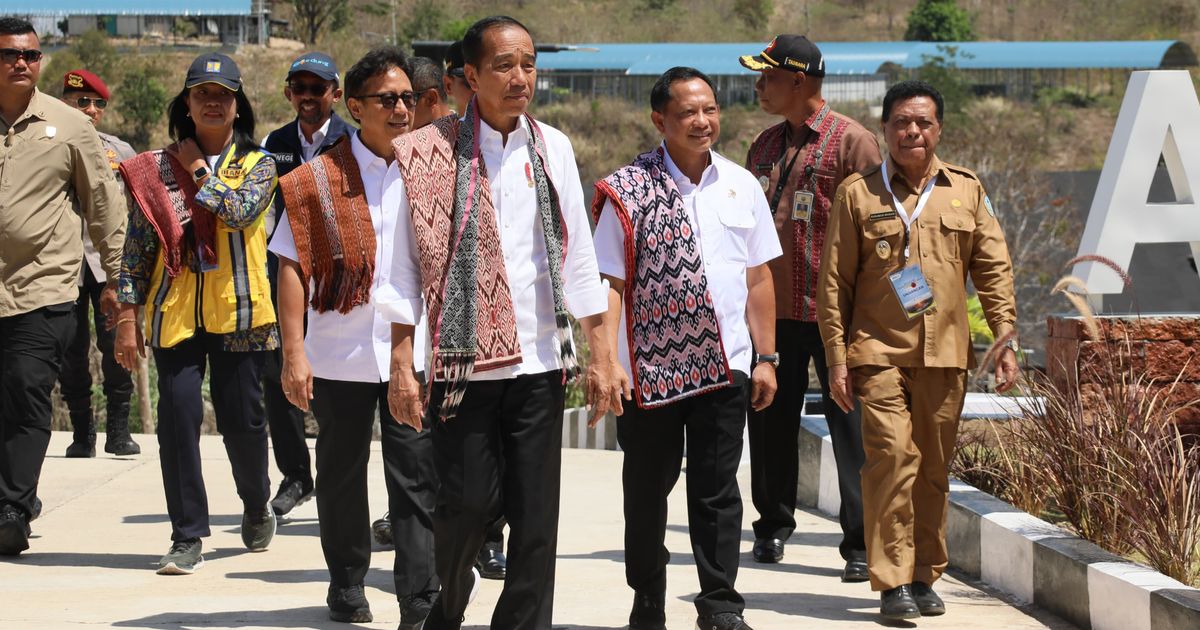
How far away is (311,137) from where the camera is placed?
7281mm

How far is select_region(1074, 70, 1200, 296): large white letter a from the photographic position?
27.9 ft

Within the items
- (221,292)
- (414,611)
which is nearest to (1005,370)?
(414,611)

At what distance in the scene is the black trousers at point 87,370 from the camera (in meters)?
9.59

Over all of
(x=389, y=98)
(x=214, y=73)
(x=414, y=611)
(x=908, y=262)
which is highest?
(x=214, y=73)

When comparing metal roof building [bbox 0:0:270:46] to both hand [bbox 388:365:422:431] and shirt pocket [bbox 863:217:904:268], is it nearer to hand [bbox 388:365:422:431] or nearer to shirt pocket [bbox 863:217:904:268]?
shirt pocket [bbox 863:217:904:268]

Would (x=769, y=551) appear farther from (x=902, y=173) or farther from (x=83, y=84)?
(x=83, y=84)

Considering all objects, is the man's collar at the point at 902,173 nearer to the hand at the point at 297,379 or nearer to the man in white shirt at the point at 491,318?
the man in white shirt at the point at 491,318

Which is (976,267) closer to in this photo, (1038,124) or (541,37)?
(1038,124)

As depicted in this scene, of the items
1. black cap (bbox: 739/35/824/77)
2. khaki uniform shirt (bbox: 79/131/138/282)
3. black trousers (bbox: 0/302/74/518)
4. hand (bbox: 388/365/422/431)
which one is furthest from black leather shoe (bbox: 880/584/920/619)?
khaki uniform shirt (bbox: 79/131/138/282)

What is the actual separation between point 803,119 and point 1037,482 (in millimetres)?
1829

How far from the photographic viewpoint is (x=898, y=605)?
5652mm

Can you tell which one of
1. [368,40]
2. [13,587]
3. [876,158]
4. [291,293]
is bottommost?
[13,587]

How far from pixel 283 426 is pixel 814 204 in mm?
2794

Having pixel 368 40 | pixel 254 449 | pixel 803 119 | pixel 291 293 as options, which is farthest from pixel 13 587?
pixel 368 40
